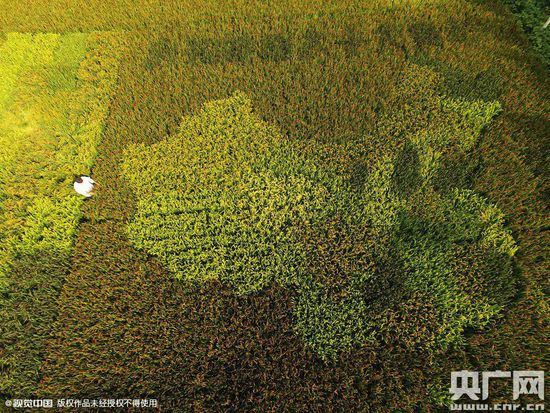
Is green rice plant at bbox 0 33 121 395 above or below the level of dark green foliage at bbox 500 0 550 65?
below

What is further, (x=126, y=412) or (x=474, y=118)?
(x=474, y=118)

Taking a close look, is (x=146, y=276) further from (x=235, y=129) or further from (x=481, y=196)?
(x=481, y=196)

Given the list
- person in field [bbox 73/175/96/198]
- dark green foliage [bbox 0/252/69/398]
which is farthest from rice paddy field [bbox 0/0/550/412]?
person in field [bbox 73/175/96/198]

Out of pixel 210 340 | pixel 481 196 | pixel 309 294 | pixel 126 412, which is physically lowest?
pixel 126 412

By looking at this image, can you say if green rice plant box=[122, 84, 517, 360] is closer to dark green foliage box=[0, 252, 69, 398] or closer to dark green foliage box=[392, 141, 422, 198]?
dark green foliage box=[392, 141, 422, 198]

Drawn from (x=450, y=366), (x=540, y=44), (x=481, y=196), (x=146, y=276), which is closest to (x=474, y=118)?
(x=481, y=196)

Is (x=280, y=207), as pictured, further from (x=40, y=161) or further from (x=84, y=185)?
(x=40, y=161)

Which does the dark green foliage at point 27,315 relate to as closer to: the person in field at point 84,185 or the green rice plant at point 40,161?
the green rice plant at point 40,161

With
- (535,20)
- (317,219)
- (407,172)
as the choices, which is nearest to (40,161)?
(317,219)
